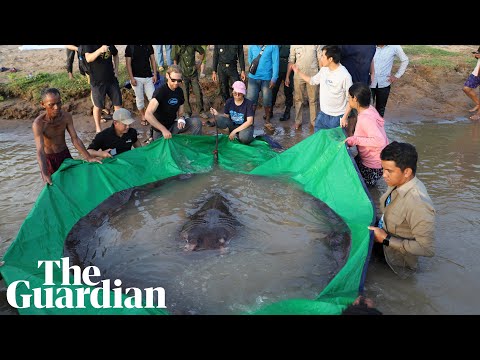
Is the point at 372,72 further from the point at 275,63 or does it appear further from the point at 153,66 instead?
the point at 153,66

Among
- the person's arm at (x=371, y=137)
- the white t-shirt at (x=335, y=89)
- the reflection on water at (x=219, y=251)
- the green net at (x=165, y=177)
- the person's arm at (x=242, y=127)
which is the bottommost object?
the reflection on water at (x=219, y=251)

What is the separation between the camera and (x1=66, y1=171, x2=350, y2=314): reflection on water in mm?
4191

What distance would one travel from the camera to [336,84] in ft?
21.0

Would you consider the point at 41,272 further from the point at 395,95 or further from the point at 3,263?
the point at 395,95

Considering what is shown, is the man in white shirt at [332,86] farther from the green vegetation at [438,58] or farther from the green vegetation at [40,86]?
the green vegetation at [438,58]

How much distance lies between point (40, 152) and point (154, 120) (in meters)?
2.11

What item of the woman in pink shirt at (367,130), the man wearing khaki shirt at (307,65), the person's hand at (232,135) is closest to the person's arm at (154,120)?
the person's hand at (232,135)

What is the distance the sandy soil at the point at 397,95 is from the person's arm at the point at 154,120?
2.89 metres

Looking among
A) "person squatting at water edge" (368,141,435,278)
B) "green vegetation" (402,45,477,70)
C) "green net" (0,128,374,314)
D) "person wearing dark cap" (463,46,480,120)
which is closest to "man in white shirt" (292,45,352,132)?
"green net" (0,128,374,314)

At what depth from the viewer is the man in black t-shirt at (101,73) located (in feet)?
23.8

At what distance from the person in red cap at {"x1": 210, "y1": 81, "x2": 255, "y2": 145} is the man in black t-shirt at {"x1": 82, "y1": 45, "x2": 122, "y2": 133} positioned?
1.93 metres

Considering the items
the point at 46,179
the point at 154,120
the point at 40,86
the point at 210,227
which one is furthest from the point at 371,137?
the point at 40,86

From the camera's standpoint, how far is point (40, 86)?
31.3 feet
